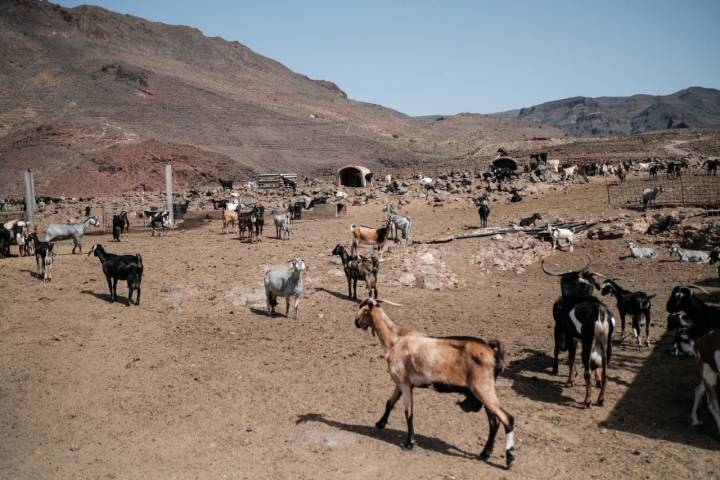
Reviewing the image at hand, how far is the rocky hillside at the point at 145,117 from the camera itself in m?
56.8

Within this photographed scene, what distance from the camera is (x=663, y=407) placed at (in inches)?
321

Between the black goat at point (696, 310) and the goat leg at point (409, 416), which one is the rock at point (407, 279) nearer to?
the black goat at point (696, 310)

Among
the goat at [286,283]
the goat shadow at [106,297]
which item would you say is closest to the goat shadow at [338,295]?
the goat at [286,283]

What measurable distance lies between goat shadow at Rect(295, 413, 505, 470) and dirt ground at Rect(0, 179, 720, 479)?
3cm

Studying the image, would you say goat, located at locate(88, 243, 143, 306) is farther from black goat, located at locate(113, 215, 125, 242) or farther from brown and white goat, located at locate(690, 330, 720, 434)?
brown and white goat, located at locate(690, 330, 720, 434)

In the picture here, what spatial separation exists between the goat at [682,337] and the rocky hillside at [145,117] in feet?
169

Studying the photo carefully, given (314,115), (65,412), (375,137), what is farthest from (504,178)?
(314,115)

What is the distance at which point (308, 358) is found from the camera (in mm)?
10641

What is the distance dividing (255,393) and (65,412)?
291 cm

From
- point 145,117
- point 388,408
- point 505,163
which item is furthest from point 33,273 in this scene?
point 145,117

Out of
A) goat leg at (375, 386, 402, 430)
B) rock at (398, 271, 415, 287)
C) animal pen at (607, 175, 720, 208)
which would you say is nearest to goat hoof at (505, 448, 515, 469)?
goat leg at (375, 386, 402, 430)

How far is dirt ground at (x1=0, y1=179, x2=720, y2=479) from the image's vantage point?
6961mm

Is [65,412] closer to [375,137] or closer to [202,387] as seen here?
[202,387]

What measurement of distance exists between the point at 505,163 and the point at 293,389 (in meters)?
48.8
